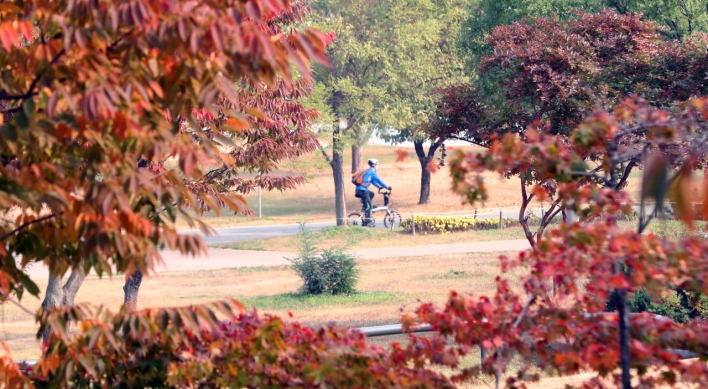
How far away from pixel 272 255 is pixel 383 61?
35.7 feet

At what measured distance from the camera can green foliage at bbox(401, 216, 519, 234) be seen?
2377cm

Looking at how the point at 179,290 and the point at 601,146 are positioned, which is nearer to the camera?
the point at 601,146

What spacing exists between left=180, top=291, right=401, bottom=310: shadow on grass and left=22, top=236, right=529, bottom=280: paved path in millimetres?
4071

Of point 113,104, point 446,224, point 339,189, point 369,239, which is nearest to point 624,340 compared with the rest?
point 113,104

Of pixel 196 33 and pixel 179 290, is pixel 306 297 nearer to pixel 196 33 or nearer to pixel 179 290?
pixel 179 290

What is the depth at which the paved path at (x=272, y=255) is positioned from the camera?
18.7 m

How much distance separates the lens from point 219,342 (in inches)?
144

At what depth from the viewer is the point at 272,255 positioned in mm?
20828

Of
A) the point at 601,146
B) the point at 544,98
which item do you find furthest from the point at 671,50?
the point at 601,146

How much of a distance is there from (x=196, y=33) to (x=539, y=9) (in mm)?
19157

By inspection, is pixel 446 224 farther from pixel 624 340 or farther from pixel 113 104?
pixel 113 104

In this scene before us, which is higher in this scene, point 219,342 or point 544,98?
point 544,98

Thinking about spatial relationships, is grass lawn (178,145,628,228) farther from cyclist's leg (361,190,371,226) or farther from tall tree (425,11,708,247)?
tall tree (425,11,708,247)

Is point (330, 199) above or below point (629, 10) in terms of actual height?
below
